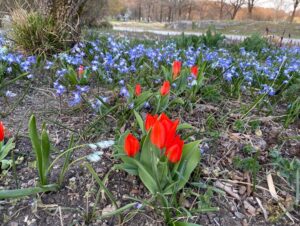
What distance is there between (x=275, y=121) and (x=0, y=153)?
2.05 metres

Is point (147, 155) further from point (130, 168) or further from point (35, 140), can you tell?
point (35, 140)

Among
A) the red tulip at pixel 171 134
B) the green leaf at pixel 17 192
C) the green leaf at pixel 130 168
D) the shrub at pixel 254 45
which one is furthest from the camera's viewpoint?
the shrub at pixel 254 45

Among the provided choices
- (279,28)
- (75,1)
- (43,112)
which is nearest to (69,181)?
(43,112)

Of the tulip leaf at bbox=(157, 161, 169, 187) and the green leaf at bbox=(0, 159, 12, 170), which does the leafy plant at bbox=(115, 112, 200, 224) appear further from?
the green leaf at bbox=(0, 159, 12, 170)

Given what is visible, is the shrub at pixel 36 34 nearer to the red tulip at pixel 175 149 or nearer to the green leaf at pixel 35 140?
the green leaf at pixel 35 140

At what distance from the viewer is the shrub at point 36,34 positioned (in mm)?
3721

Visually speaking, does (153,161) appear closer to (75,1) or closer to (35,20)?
(35,20)

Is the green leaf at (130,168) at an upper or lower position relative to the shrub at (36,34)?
lower

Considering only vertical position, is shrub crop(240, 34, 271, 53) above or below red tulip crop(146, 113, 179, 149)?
below

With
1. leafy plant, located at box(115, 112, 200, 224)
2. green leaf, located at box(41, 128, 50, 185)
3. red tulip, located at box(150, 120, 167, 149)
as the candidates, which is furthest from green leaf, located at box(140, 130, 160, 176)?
green leaf, located at box(41, 128, 50, 185)

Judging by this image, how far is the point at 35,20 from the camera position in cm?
374

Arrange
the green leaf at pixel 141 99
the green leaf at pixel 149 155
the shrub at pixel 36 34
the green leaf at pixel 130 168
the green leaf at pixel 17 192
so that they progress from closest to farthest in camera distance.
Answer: the green leaf at pixel 17 192 → the green leaf at pixel 149 155 → the green leaf at pixel 130 168 → the green leaf at pixel 141 99 → the shrub at pixel 36 34

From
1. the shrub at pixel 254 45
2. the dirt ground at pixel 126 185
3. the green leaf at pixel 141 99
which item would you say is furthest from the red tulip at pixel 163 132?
the shrub at pixel 254 45

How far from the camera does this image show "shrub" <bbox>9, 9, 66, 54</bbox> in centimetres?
372
